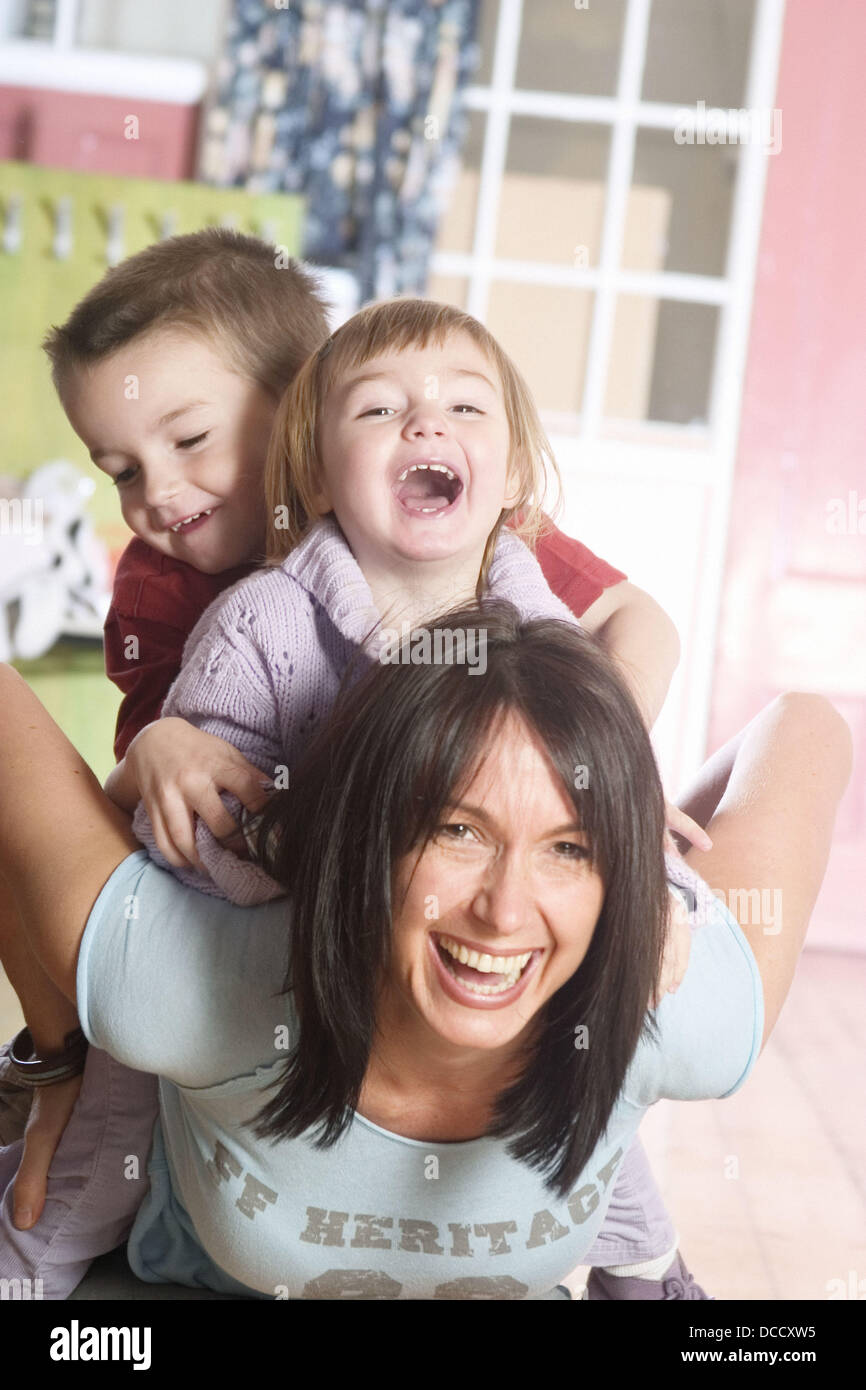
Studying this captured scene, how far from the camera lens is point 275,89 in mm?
3773

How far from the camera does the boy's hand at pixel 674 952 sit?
86cm

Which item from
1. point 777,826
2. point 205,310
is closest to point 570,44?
point 205,310

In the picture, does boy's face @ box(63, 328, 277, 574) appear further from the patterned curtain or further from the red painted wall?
the red painted wall

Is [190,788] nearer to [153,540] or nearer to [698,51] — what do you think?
[153,540]

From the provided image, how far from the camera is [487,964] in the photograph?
2.49 ft

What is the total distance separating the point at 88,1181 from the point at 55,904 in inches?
10.6

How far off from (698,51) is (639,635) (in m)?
4.24

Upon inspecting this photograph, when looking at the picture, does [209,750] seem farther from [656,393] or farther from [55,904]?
[656,393]

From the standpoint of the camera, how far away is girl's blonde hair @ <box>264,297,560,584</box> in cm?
106

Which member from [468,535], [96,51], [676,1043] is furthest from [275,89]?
[676,1043]

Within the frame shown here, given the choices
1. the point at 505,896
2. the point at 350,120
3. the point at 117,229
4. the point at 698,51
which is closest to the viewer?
the point at 505,896

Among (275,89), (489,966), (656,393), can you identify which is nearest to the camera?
(489,966)

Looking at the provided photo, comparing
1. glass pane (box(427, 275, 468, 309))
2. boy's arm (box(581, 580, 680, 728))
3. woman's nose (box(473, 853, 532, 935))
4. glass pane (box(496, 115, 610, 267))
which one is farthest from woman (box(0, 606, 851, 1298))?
glass pane (box(496, 115, 610, 267))

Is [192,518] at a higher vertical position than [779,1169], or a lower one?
higher
